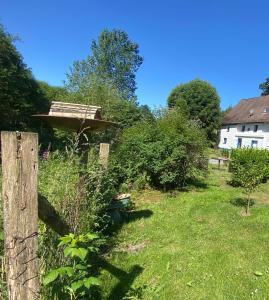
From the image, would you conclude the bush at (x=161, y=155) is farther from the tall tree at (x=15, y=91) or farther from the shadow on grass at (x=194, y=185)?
the tall tree at (x=15, y=91)

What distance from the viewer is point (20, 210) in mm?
1935

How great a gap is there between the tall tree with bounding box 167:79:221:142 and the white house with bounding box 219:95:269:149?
6.95 feet

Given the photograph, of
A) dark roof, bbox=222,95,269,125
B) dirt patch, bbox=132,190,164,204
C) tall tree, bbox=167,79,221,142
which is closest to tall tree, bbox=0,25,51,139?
dirt patch, bbox=132,190,164,204

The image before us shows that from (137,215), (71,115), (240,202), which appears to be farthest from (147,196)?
(71,115)

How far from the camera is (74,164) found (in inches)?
177

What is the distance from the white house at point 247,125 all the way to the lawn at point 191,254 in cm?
2610

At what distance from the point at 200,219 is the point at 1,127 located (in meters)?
14.9

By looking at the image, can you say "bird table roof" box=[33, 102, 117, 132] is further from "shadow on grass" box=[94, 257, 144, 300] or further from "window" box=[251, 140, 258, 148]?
"window" box=[251, 140, 258, 148]

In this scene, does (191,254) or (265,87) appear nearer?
(191,254)

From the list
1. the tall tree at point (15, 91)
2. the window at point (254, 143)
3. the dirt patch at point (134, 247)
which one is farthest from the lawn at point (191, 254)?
the window at point (254, 143)

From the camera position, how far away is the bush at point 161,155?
10180 millimetres

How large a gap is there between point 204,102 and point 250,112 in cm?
586

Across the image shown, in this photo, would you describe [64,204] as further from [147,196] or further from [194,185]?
[194,185]

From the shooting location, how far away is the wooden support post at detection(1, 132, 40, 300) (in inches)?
72.8
